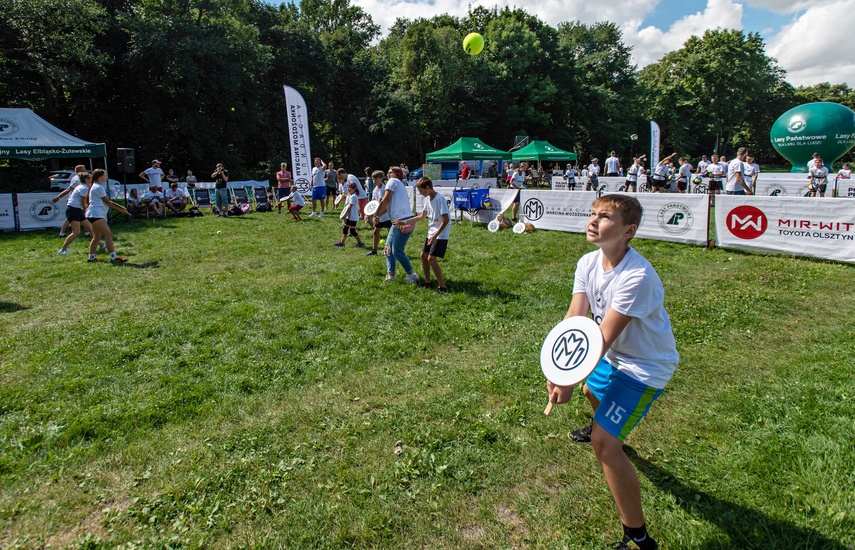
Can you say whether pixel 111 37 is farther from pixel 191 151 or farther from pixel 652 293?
pixel 652 293

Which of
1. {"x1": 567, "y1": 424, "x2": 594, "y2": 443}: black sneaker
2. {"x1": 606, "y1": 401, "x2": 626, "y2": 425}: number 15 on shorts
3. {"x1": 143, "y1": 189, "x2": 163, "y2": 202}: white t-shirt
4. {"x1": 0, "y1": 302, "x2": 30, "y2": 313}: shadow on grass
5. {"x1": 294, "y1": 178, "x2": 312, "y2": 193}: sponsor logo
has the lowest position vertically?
{"x1": 567, "y1": 424, "x2": 594, "y2": 443}: black sneaker

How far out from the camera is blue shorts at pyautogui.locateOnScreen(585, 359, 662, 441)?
243 centimetres

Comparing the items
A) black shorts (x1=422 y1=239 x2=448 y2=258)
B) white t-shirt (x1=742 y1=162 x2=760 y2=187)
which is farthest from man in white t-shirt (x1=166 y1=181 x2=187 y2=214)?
white t-shirt (x1=742 y1=162 x2=760 y2=187)

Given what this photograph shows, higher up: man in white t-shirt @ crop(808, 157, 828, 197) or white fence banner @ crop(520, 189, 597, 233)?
man in white t-shirt @ crop(808, 157, 828, 197)

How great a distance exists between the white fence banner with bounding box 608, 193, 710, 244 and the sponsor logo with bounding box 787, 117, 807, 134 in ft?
65.4

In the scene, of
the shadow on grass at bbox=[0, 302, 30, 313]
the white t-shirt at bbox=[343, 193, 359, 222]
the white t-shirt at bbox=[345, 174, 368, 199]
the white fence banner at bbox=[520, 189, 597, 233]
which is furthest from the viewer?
the white fence banner at bbox=[520, 189, 597, 233]

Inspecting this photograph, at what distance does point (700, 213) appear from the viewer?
10.5 metres

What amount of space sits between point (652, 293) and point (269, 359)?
13.1ft

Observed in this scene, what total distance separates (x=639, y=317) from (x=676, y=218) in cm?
986

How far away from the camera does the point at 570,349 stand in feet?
8.04

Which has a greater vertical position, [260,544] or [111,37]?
[111,37]

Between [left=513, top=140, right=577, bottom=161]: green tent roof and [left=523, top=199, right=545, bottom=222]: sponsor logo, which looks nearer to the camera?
[left=523, top=199, right=545, bottom=222]: sponsor logo

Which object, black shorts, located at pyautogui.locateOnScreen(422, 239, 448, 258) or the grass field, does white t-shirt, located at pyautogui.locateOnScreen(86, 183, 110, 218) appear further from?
black shorts, located at pyautogui.locateOnScreen(422, 239, 448, 258)

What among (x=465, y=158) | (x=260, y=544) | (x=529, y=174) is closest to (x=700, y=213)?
(x=260, y=544)
